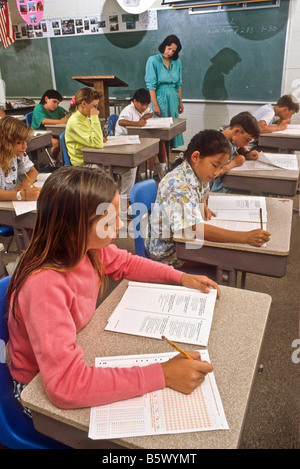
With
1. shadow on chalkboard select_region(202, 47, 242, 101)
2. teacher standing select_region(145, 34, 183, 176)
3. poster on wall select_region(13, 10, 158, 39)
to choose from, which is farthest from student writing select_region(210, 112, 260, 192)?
poster on wall select_region(13, 10, 158, 39)

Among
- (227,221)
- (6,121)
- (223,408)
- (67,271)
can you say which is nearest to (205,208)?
(227,221)

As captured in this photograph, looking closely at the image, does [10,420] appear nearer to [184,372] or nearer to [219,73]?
[184,372]

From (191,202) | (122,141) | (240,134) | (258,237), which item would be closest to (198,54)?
(122,141)

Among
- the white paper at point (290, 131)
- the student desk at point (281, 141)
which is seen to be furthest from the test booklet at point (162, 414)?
the white paper at point (290, 131)

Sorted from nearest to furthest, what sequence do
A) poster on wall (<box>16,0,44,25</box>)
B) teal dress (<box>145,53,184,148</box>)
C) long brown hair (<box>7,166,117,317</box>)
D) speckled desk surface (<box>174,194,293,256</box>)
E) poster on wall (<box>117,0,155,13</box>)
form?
long brown hair (<box>7,166,117,317</box>) < speckled desk surface (<box>174,194,293,256</box>) < teal dress (<box>145,53,184,148</box>) < poster on wall (<box>117,0,155,13</box>) < poster on wall (<box>16,0,44,25</box>)

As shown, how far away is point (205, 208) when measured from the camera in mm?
1810

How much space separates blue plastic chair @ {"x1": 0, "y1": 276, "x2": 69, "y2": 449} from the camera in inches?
36.4

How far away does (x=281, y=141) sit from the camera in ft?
11.5

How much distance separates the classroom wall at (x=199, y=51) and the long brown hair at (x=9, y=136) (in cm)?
372

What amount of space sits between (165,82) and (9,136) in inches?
124

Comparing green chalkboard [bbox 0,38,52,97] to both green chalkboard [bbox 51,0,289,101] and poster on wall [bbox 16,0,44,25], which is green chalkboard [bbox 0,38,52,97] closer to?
poster on wall [bbox 16,0,44,25]

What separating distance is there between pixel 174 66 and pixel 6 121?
3.18 meters

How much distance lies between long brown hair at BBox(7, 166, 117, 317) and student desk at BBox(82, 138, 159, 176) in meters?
2.25
